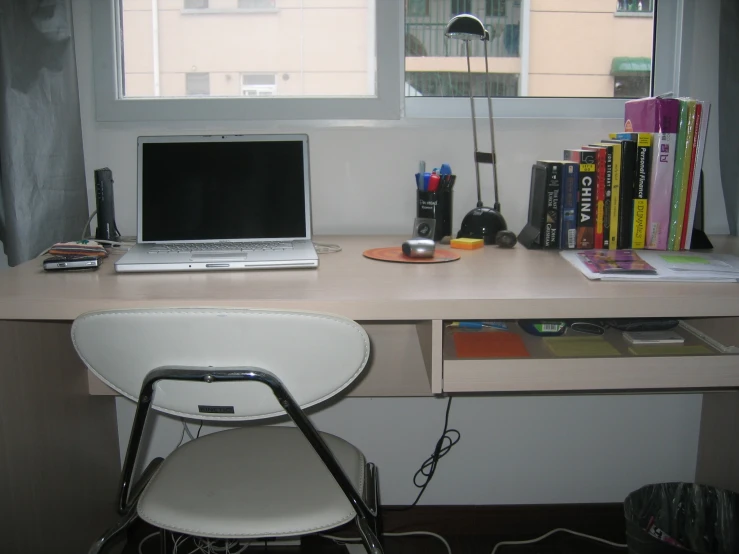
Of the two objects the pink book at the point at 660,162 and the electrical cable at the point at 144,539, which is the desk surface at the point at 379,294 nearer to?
the pink book at the point at 660,162

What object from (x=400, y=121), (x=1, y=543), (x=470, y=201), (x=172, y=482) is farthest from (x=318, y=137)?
(x=1, y=543)

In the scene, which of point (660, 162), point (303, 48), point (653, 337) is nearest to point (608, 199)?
point (660, 162)

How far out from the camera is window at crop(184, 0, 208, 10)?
1.71 meters

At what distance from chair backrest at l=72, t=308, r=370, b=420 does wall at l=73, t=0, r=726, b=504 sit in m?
0.79

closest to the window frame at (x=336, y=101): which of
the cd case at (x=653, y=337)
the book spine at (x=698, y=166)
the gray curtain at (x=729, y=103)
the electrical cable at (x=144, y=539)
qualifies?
the gray curtain at (x=729, y=103)

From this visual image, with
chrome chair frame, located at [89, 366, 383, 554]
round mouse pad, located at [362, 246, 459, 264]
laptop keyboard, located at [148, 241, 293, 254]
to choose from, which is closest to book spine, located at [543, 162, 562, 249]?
round mouse pad, located at [362, 246, 459, 264]

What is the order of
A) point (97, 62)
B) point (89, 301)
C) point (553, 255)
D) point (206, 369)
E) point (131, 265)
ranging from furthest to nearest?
point (97, 62) → point (553, 255) → point (131, 265) → point (89, 301) → point (206, 369)

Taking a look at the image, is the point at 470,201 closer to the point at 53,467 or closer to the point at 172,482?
the point at 172,482

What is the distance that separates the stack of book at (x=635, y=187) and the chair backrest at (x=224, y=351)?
707 mm

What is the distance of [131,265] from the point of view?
1.21 m

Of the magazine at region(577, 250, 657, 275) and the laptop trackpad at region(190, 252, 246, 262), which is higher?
the laptop trackpad at region(190, 252, 246, 262)

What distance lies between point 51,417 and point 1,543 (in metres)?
0.24

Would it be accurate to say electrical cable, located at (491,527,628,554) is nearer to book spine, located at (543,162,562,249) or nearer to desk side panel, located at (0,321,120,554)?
book spine, located at (543,162,562,249)

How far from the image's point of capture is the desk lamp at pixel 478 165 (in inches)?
57.1
